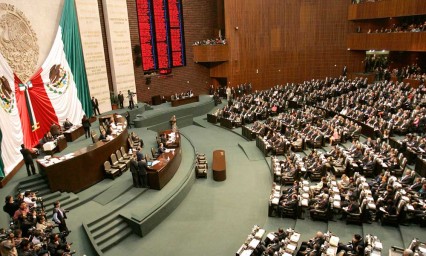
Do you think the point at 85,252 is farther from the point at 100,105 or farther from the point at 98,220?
the point at 100,105

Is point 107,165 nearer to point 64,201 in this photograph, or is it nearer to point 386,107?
point 64,201

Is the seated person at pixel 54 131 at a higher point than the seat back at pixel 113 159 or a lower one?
higher

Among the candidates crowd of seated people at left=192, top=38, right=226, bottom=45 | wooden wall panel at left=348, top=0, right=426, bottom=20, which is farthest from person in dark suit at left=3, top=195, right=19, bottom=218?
wooden wall panel at left=348, top=0, right=426, bottom=20

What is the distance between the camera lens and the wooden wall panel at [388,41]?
1828 centimetres

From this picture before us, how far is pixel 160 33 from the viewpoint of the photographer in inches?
786

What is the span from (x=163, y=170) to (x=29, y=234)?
3919 millimetres

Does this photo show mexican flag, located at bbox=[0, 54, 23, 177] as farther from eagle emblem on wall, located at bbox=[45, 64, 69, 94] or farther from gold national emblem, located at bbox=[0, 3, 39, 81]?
eagle emblem on wall, located at bbox=[45, 64, 69, 94]

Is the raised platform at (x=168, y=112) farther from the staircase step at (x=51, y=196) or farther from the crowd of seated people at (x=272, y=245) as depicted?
the crowd of seated people at (x=272, y=245)

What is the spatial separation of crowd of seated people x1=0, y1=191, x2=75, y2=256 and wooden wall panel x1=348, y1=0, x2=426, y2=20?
20.4 meters

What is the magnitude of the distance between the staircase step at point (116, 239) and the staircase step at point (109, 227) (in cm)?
13

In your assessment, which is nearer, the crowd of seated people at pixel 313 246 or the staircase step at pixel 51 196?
the crowd of seated people at pixel 313 246

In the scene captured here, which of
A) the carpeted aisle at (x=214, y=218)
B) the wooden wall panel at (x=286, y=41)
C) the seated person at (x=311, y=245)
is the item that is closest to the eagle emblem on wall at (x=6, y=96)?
the carpeted aisle at (x=214, y=218)

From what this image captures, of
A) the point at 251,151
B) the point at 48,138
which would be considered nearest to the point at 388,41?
the point at 251,151

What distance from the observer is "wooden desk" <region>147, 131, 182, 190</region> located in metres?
9.59
